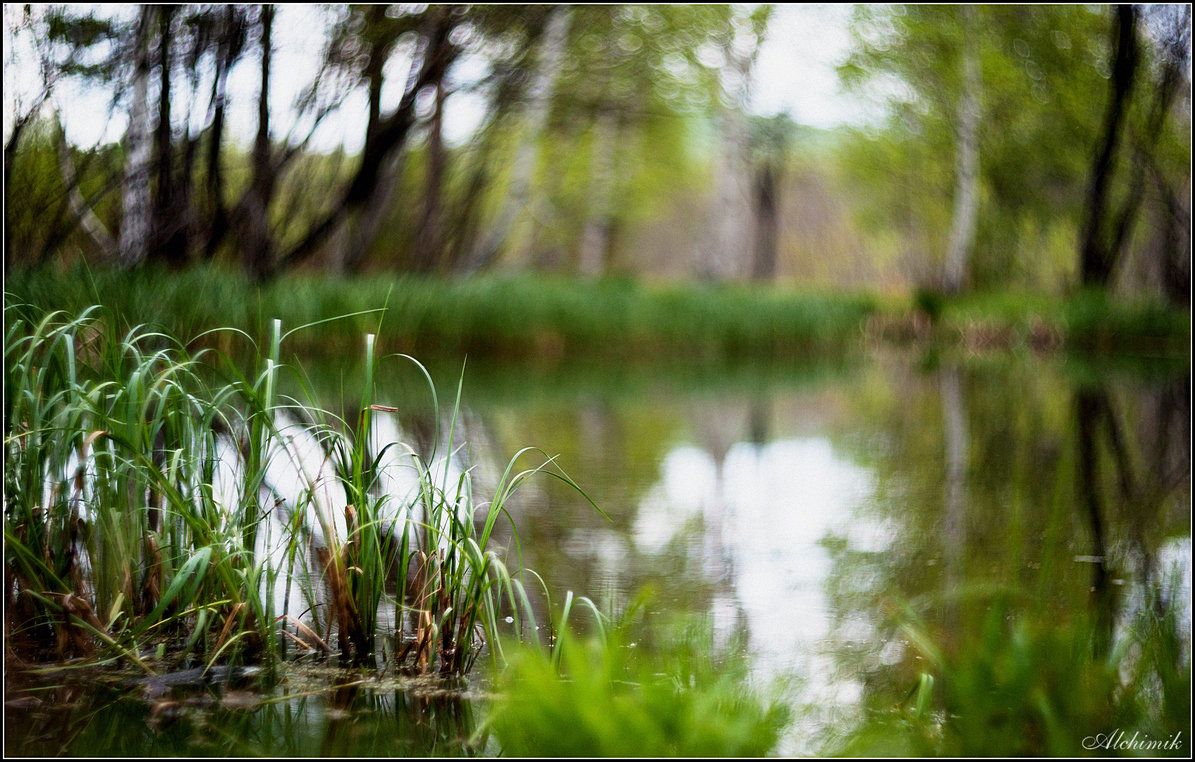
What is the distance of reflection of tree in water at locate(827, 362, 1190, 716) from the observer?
1.68 metres

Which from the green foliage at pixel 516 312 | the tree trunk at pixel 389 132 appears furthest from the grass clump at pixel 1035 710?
the tree trunk at pixel 389 132

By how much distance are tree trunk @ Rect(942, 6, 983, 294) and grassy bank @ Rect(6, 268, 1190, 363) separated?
3.12ft

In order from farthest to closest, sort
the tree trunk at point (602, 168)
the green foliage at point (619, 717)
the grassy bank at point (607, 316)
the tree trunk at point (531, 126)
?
the tree trunk at point (602, 168), the tree trunk at point (531, 126), the grassy bank at point (607, 316), the green foliage at point (619, 717)

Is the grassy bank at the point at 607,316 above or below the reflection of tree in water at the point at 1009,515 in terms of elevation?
above

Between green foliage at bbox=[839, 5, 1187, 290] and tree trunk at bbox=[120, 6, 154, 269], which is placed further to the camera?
green foliage at bbox=[839, 5, 1187, 290]

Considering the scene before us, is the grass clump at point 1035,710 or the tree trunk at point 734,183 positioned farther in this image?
the tree trunk at point 734,183

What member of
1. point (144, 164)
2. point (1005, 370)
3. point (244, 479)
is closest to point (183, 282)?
point (144, 164)

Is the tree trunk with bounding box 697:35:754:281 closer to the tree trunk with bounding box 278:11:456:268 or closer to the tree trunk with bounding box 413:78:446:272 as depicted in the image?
the tree trunk with bounding box 413:78:446:272

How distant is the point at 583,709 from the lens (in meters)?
0.91

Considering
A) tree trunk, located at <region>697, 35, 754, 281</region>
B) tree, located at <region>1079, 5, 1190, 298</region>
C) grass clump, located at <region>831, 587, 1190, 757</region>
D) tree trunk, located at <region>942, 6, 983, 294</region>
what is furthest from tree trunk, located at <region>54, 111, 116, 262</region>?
tree trunk, located at <region>942, 6, 983, 294</region>

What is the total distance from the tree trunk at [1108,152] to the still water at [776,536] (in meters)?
5.06

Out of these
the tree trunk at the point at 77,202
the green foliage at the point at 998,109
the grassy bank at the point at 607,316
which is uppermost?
the green foliage at the point at 998,109

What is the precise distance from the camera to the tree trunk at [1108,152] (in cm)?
900

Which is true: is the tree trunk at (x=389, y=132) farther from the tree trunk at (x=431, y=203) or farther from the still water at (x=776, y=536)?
the still water at (x=776, y=536)
